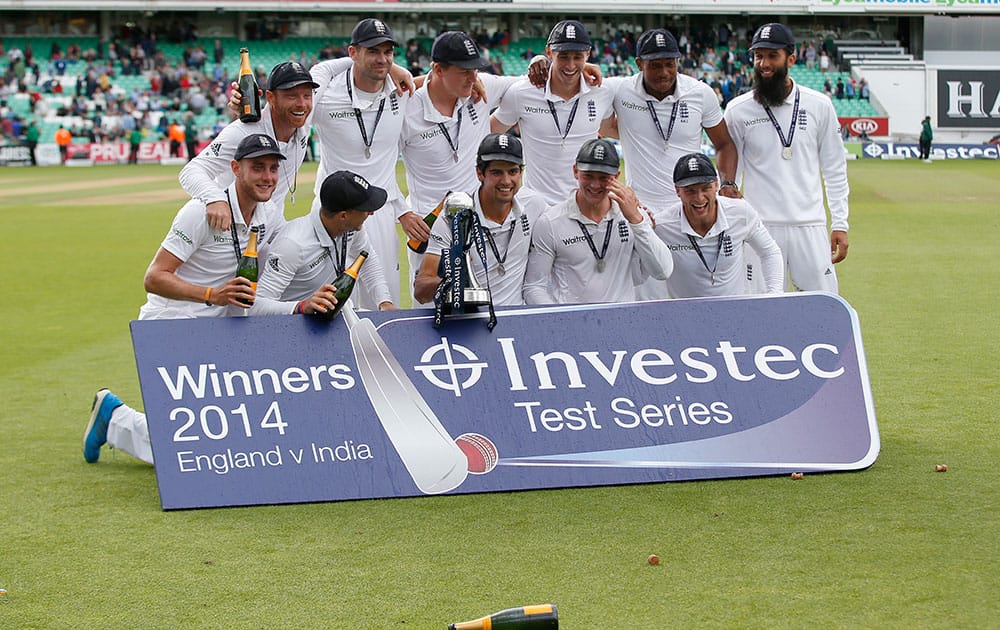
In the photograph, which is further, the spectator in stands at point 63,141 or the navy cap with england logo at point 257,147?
the spectator in stands at point 63,141

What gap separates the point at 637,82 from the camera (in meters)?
8.60

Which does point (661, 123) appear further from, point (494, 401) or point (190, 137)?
point (190, 137)

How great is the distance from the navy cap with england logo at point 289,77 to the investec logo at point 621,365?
1979 mm

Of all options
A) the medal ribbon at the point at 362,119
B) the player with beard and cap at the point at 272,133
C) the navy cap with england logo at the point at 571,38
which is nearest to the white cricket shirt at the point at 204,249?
the player with beard and cap at the point at 272,133

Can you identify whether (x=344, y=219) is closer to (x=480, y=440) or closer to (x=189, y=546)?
(x=480, y=440)

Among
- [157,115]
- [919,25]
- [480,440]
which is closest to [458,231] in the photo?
[480,440]

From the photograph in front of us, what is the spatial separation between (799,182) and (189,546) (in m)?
4.88

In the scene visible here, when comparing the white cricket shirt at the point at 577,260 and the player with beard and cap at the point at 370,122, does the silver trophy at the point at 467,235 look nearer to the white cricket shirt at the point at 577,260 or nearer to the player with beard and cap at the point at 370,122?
the white cricket shirt at the point at 577,260

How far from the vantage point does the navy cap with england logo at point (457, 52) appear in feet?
27.1

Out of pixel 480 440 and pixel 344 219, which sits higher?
pixel 344 219

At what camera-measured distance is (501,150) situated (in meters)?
7.27

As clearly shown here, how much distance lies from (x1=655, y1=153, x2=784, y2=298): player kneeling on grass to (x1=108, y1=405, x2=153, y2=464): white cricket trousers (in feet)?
11.2

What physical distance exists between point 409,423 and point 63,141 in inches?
1650

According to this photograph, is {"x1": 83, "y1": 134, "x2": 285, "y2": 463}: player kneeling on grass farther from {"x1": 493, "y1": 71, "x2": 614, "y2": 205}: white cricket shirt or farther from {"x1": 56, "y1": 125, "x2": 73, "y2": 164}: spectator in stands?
{"x1": 56, "y1": 125, "x2": 73, "y2": 164}: spectator in stands
